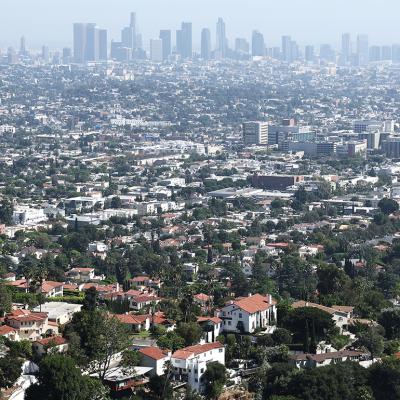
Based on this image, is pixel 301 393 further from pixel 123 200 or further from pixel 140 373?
pixel 123 200

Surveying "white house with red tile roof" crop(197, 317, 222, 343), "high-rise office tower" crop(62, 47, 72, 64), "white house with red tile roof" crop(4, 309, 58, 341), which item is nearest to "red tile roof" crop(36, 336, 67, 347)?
"white house with red tile roof" crop(4, 309, 58, 341)

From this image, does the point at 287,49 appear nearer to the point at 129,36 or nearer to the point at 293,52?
the point at 293,52

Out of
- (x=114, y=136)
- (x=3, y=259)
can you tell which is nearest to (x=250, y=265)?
(x=3, y=259)

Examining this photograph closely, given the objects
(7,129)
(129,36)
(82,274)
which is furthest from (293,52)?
(82,274)

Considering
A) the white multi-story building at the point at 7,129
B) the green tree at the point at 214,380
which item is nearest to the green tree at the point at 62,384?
the green tree at the point at 214,380

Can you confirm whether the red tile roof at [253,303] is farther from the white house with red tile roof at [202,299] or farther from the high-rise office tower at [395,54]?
the high-rise office tower at [395,54]

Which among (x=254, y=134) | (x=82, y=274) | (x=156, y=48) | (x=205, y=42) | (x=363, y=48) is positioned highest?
(x=205, y=42)

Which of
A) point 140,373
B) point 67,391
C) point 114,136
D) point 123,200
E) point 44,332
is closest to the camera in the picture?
point 67,391
